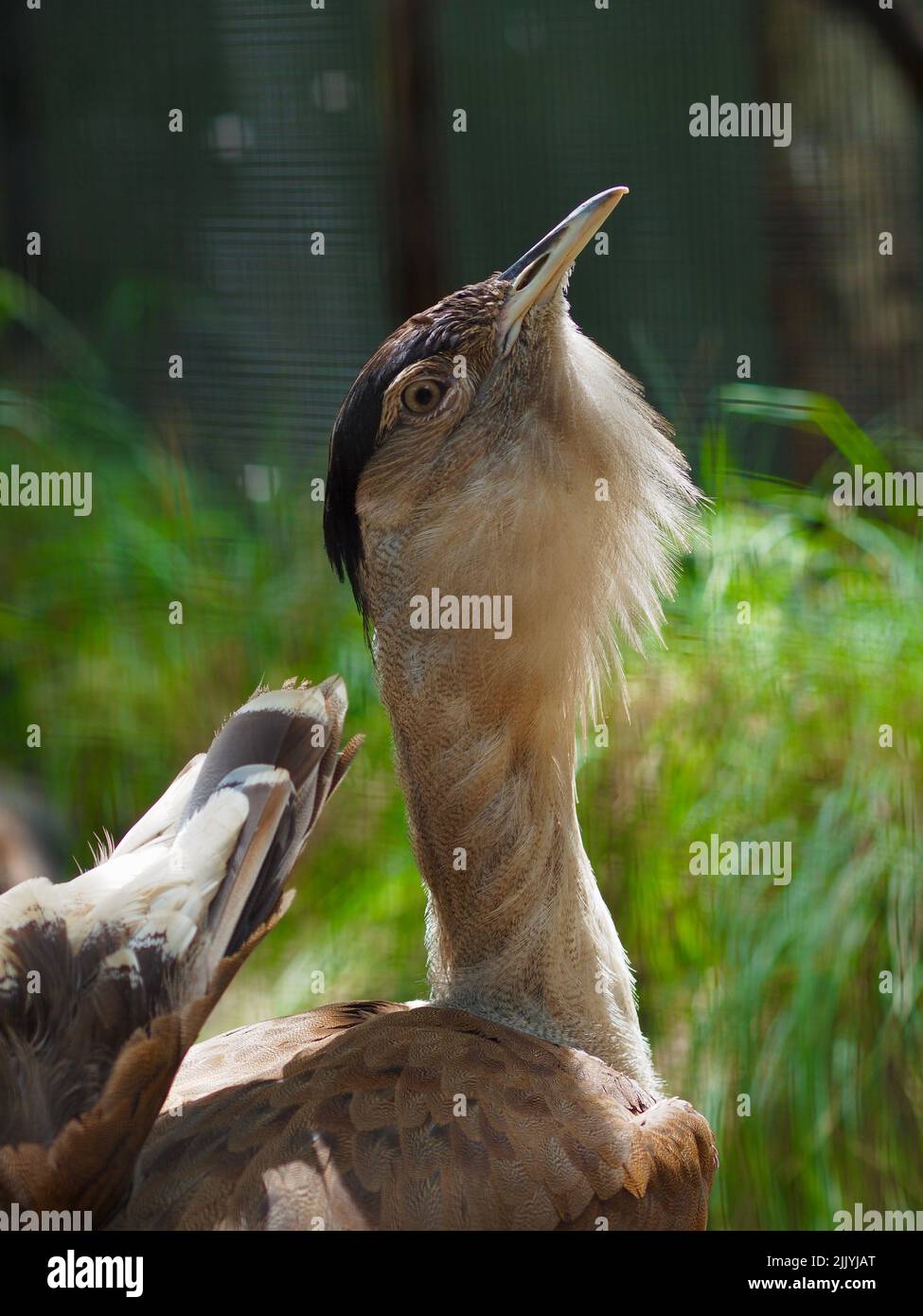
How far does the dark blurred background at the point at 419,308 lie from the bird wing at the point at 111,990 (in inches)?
44.1

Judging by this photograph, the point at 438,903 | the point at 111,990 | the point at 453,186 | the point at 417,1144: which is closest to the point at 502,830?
the point at 438,903

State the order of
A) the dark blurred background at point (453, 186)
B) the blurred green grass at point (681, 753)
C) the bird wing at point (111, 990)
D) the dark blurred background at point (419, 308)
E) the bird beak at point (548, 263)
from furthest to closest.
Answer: the dark blurred background at point (453, 186)
the dark blurred background at point (419, 308)
the blurred green grass at point (681, 753)
the bird beak at point (548, 263)
the bird wing at point (111, 990)

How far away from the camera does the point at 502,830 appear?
135 cm

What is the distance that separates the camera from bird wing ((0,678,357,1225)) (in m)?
0.97

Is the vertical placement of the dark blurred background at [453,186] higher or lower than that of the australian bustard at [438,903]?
higher

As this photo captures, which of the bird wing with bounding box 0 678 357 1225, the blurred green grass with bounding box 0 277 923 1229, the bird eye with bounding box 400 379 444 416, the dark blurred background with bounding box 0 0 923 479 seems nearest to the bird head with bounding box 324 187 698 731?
the bird eye with bounding box 400 379 444 416

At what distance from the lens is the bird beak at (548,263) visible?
1.27m

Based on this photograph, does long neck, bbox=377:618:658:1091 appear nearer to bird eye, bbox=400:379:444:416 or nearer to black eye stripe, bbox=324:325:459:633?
black eye stripe, bbox=324:325:459:633

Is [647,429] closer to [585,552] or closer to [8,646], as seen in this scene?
[585,552]

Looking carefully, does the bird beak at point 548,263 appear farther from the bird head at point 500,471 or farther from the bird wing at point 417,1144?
the bird wing at point 417,1144

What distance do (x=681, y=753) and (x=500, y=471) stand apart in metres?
0.92

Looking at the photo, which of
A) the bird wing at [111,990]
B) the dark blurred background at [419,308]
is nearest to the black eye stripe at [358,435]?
the bird wing at [111,990]

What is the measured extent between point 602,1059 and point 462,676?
430mm

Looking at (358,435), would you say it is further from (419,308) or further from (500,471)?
(419,308)
